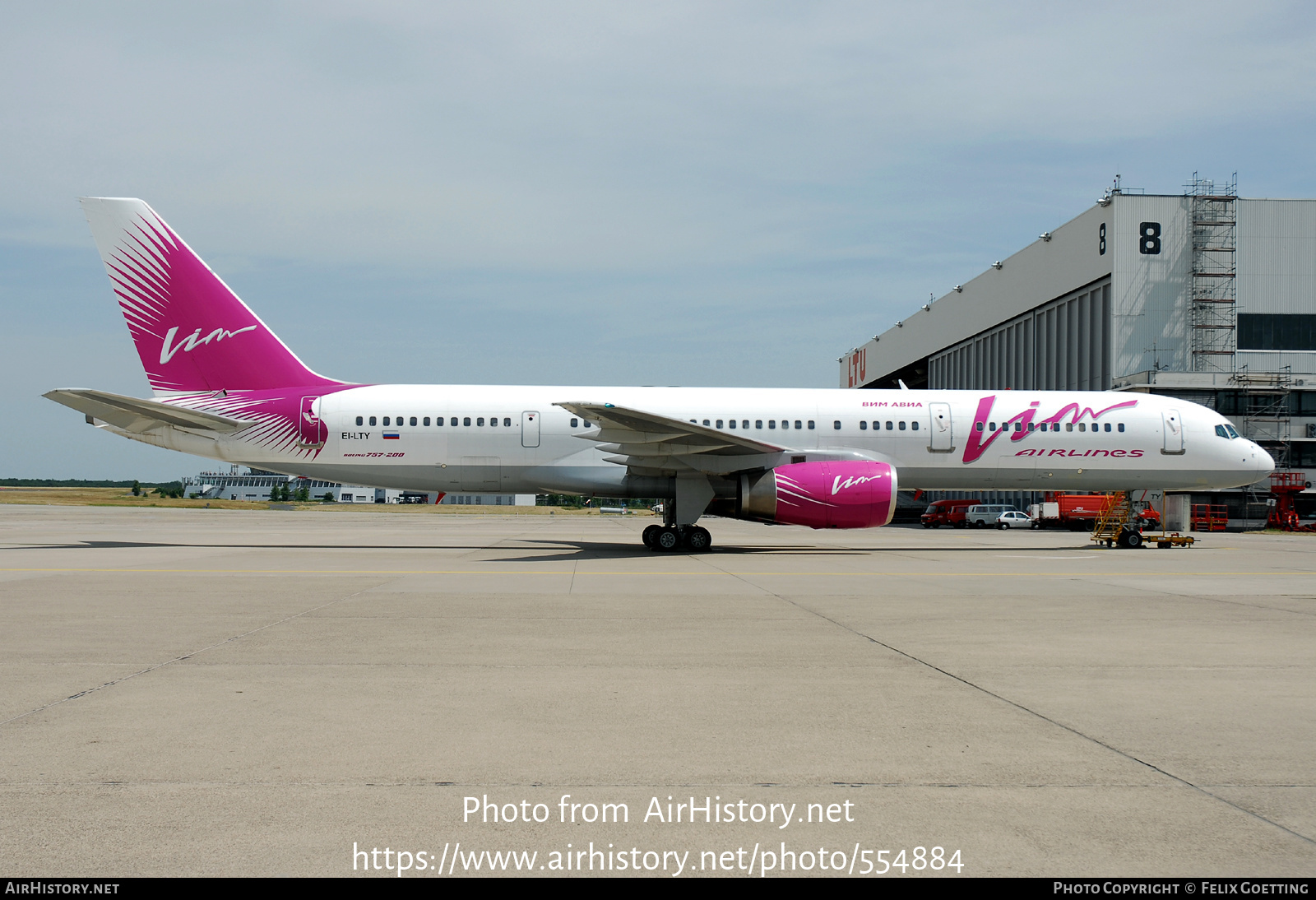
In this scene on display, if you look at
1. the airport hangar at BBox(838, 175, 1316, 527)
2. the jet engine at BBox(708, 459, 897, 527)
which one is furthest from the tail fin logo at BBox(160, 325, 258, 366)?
the airport hangar at BBox(838, 175, 1316, 527)

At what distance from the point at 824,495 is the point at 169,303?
49.2ft

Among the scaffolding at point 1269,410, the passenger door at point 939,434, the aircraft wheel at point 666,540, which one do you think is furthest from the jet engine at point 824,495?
the scaffolding at point 1269,410

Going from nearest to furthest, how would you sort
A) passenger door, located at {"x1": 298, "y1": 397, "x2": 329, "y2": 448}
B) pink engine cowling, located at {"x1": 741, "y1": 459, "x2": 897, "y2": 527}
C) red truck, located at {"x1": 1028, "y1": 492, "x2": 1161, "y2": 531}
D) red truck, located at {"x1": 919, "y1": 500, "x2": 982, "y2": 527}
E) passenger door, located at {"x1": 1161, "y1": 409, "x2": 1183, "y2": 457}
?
pink engine cowling, located at {"x1": 741, "y1": 459, "x2": 897, "y2": 527}, passenger door, located at {"x1": 298, "y1": 397, "x2": 329, "y2": 448}, passenger door, located at {"x1": 1161, "y1": 409, "x2": 1183, "y2": 457}, red truck, located at {"x1": 1028, "y1": 492, "x2": 1161, "y2": 531}, red truck, located at {"x1": 919, "y1": 500, "x2": 982, "y2": 527}

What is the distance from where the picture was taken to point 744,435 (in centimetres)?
2011

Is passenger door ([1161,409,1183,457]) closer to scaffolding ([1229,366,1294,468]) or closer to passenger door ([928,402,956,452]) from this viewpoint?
passenger door ([928,402,956,452])

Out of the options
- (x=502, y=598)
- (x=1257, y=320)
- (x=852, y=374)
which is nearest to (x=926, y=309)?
(x=852, y=374)

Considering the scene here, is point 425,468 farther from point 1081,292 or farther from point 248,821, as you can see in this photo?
point 1081,292

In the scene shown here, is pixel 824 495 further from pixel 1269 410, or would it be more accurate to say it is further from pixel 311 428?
pixel 1269 410

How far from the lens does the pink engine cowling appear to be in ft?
59.0

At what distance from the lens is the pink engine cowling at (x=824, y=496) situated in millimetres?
17969

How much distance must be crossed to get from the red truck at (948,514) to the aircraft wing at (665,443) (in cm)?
2845

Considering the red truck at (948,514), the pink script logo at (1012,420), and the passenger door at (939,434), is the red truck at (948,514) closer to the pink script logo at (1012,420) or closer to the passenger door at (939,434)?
the pink script logo at (1012,420)

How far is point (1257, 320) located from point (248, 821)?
48.5 metres

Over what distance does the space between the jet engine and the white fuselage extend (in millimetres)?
1157
